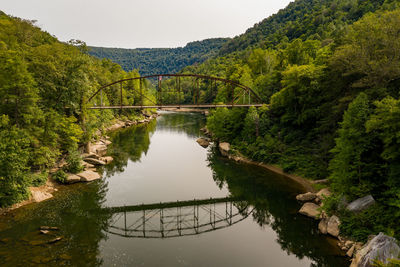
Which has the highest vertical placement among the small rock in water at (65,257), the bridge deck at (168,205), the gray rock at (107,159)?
the gray rock at (107,159)

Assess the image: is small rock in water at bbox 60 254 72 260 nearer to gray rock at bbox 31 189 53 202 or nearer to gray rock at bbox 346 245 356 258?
gray rock at bbox 31 189 53 202

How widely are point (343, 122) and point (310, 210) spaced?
6992 millimetres

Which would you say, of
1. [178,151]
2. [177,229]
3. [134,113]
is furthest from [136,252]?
[134,113]

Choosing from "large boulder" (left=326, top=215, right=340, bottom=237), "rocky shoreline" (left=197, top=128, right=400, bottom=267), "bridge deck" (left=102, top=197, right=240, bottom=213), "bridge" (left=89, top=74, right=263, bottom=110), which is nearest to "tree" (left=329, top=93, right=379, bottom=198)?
"rocky shoreline" (left=197, top=128, right=400, bottom=267)

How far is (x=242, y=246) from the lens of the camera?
16.8 meters

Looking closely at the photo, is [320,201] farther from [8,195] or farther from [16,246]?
[8,195]

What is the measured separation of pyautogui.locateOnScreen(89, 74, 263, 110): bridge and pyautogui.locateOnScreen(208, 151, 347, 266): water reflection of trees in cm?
906

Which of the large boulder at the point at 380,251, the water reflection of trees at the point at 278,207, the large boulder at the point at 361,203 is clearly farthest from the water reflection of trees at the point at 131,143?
the large boulder at the point at 380,251

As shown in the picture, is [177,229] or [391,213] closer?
[391,213]

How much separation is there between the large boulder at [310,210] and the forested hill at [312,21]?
23.8 metres

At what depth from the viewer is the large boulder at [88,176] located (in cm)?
2645

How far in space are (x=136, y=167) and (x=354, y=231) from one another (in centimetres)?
2381

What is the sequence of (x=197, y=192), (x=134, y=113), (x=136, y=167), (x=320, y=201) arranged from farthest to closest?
(x=134, y=113) → (x=136, y=167) → (x=197, y=192) → (x=320, y=201)

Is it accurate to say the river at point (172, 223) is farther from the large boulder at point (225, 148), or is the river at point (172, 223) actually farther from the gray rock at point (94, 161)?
the large boulder at point (225, 148)
